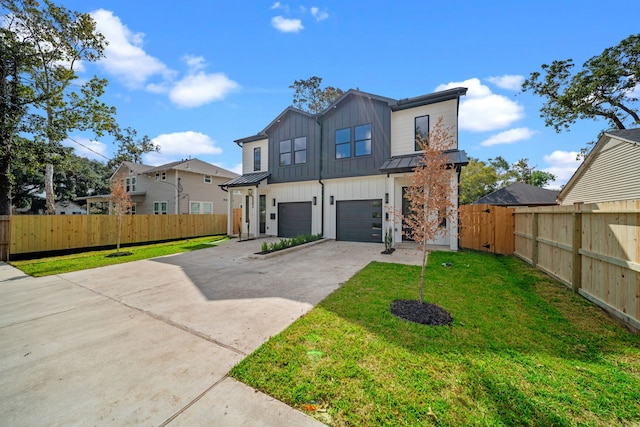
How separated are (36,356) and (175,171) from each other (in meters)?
19.2

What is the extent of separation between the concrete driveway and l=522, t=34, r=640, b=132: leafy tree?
21477 mm

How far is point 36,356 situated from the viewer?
284 cm

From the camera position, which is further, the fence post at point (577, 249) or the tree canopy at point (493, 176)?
the tree canopy at point (493, 176)

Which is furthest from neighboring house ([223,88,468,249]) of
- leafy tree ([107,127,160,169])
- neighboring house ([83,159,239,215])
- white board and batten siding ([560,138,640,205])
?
leafy tree ([107,127,160,169])

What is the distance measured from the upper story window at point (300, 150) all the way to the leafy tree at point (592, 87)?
18101 mm

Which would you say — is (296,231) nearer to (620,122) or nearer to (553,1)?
(553,1)

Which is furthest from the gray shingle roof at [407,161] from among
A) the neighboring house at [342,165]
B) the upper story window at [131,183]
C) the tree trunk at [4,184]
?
the upper story window at [131,183]

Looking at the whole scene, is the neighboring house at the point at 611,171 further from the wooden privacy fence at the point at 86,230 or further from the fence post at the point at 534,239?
the wooden privacy fence at the point at 86,230

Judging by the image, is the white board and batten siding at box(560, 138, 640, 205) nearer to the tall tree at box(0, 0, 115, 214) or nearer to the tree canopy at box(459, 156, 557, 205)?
the tree canopy at box(459, 156, 557, 205)

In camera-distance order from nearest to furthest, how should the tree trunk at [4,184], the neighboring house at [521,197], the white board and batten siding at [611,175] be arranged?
the white board and batten siding at [611,175] < the tree trunk at [4,184] < the neighboring house at [521,197]

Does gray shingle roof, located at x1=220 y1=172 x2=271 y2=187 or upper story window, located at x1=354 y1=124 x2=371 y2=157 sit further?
gray shingle roof, located at x1=220 y1=172 x2=271 y2=187

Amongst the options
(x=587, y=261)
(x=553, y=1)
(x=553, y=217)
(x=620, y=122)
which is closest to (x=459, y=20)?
(x=553, y=1)

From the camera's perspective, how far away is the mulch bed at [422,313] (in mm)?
3521

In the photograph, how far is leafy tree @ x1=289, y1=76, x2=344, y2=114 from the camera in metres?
25.0
